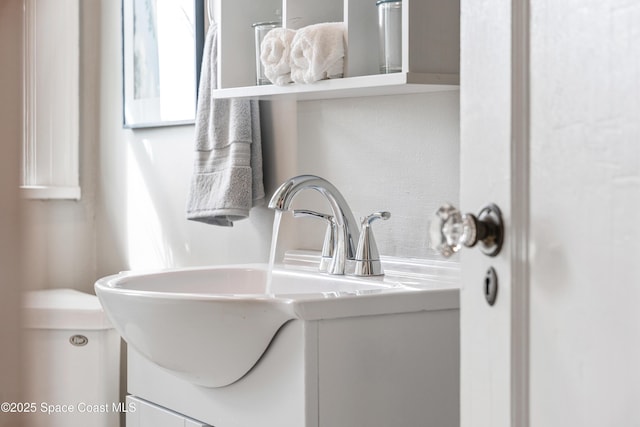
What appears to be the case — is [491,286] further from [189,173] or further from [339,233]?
[189,173]

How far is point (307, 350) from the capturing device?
49.3 inches

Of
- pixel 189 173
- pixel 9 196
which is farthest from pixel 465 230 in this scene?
pixel 189 173

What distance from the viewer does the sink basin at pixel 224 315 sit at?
126 centimetres

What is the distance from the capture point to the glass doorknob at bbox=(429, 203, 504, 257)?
0.73 m

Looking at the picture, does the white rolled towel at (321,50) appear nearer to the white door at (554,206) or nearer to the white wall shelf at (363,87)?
the white wall shelf at (363,87)

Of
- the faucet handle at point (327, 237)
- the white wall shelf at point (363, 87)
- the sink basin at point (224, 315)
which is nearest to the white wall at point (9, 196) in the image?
the sink basin at point (224, 315)

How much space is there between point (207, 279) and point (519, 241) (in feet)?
3.68

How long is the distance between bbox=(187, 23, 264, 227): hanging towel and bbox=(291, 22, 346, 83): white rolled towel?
37 centimetres

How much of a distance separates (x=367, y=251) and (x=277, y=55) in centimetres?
A: 40

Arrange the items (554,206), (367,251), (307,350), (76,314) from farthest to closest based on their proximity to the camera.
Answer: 1. (76,314)
2. (367,251)
3. (307,350)
4. (554,206)

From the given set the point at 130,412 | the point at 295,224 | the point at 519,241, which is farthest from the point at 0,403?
the point at 295,224

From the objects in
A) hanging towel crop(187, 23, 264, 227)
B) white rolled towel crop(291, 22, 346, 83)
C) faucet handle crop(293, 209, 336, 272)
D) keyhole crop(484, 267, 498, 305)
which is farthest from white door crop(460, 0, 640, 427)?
hanging towel crop(187, 23, 264, 227)

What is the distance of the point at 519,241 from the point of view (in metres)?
0.73

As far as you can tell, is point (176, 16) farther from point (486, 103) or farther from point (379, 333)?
point (486, 103)
